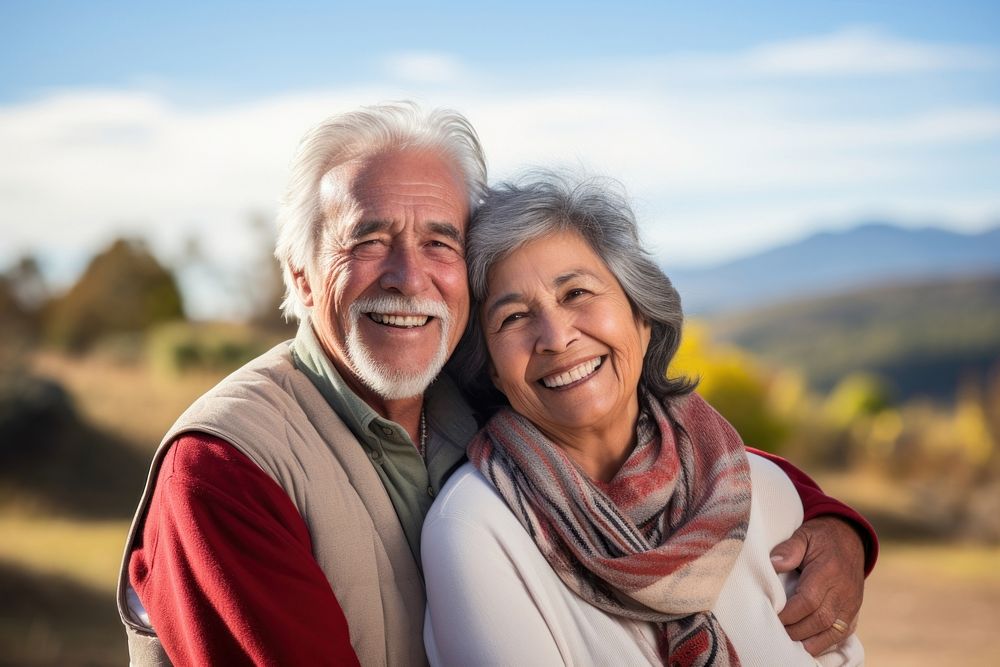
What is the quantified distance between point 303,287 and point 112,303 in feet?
36.1

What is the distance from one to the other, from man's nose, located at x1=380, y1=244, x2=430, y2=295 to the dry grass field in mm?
5886

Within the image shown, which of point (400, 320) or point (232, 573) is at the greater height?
point (400, 320)

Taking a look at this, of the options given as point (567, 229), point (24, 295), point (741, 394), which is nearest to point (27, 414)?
point (24, 295)

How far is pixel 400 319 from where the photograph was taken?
9.12 ft

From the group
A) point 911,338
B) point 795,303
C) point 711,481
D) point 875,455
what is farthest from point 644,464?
point 795,303

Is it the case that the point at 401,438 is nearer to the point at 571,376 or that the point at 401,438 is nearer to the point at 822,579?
the point at 571,376

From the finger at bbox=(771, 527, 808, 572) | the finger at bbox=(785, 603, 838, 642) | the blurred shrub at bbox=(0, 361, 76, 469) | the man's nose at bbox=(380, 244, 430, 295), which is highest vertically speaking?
the man's nose at bbox=(380, 244, 430, 295)

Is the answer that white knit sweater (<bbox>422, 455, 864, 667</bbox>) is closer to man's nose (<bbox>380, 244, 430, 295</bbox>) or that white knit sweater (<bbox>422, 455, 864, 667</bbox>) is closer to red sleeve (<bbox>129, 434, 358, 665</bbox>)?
red sleeve (<bbox>129, 434, 358, 665</bbox>)

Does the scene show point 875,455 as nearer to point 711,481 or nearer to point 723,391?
point 723,391

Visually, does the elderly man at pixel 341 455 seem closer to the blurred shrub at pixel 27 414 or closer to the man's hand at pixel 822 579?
the man's hand at pixel 822 579

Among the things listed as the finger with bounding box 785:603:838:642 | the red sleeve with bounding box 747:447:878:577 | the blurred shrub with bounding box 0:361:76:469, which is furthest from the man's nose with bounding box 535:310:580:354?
the blurred shrub with bounding box 0:361:76:469

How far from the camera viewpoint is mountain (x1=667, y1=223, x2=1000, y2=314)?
39.6 metres

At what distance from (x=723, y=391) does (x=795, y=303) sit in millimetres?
17669

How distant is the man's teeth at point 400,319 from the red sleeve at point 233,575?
1.95ft
